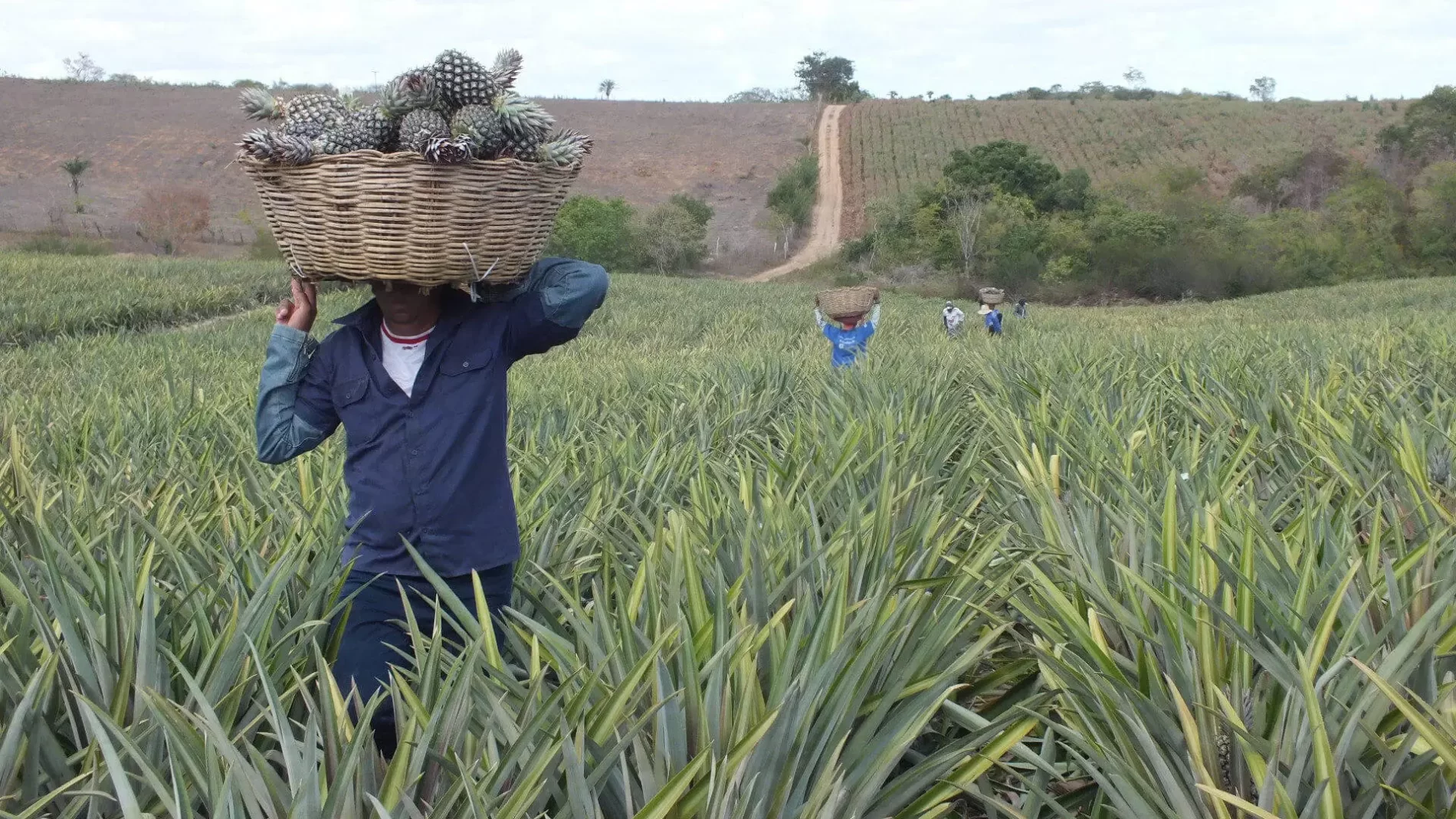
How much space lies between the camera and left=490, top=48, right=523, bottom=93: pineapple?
2.44 m

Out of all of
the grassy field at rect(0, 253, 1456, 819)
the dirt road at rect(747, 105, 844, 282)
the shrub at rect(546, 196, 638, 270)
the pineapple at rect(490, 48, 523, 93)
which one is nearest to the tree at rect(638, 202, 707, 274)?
the shrub at rect(546, 196, 638, 270)

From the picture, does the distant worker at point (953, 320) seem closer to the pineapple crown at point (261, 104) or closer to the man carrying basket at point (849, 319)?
the man carrying basket at point (849, 319)

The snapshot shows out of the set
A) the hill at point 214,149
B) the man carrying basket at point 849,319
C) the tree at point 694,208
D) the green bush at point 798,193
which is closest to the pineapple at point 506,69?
the man carrying basket at point 849,319

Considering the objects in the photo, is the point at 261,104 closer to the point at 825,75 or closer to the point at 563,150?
the point at 563,150

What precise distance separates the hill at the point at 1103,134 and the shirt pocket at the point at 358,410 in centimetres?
5105

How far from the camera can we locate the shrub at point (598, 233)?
45.8 m

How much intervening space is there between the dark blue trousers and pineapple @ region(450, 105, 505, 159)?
84 cm

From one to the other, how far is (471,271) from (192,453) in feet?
9.30

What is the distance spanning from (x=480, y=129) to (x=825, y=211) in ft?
179

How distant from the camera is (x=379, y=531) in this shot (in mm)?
2420

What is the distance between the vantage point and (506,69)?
2.49m

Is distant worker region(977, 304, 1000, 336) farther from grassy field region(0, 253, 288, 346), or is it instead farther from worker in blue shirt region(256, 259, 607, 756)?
grassy field region(0, 253, 288, 346)

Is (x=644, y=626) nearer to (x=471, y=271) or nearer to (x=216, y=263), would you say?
(x=471, y=271)

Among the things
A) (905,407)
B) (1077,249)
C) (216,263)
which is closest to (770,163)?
(1077,249)
